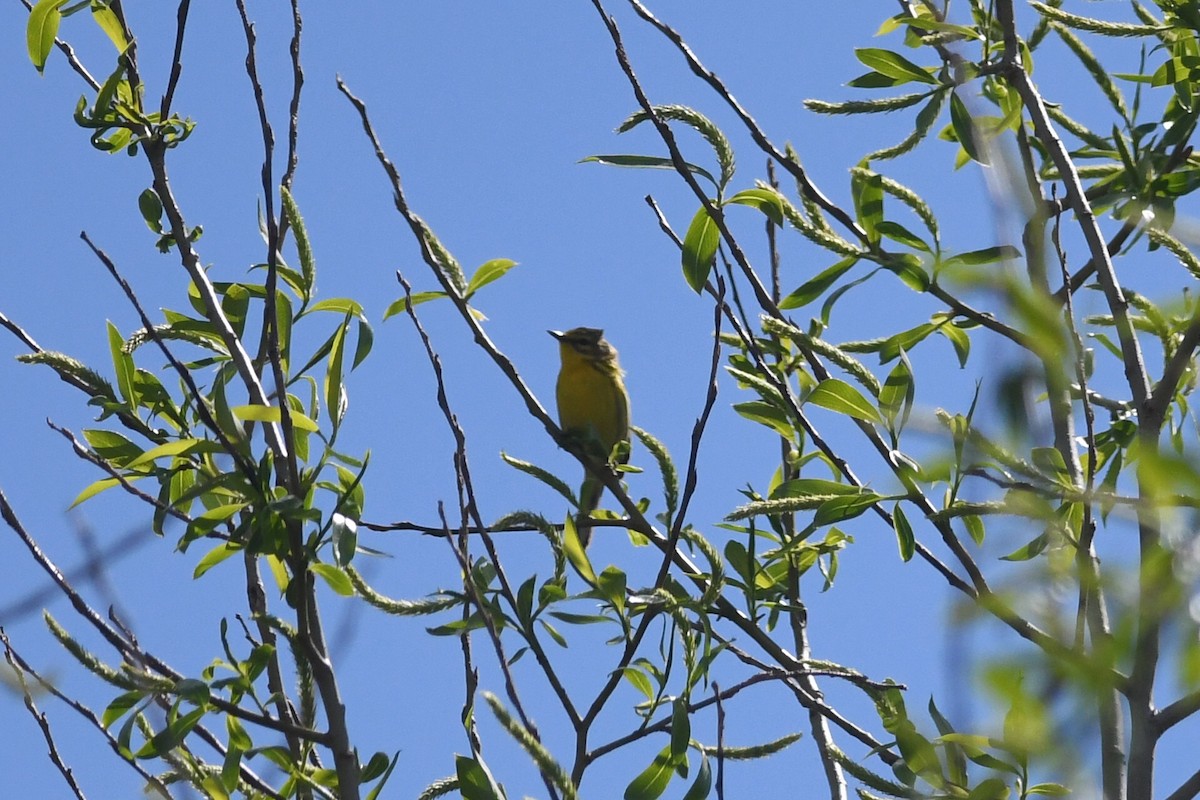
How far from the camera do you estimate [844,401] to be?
288 centimetres

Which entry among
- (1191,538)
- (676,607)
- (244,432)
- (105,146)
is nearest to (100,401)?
(244,432)

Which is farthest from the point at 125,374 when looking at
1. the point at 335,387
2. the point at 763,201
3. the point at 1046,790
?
the point at 1046,790

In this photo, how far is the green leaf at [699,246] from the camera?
3129 millimetres

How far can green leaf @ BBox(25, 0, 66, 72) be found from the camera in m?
3.35

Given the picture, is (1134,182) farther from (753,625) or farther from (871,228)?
(753,625)

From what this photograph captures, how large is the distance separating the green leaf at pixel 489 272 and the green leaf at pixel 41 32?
1185 mm

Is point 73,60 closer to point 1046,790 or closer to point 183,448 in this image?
point 183,448

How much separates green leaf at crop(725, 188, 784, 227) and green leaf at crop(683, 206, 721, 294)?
4.4 inches

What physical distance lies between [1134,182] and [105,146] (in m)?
2.56

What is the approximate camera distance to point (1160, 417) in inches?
100

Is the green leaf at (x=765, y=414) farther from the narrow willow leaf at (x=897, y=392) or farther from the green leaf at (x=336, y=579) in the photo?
the green leaf at (x=336, y=579)

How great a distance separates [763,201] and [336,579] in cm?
124

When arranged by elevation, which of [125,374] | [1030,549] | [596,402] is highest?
[596,402]

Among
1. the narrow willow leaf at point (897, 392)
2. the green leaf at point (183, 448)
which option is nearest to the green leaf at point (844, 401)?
the narrow willow leaf at point (897, 392)
